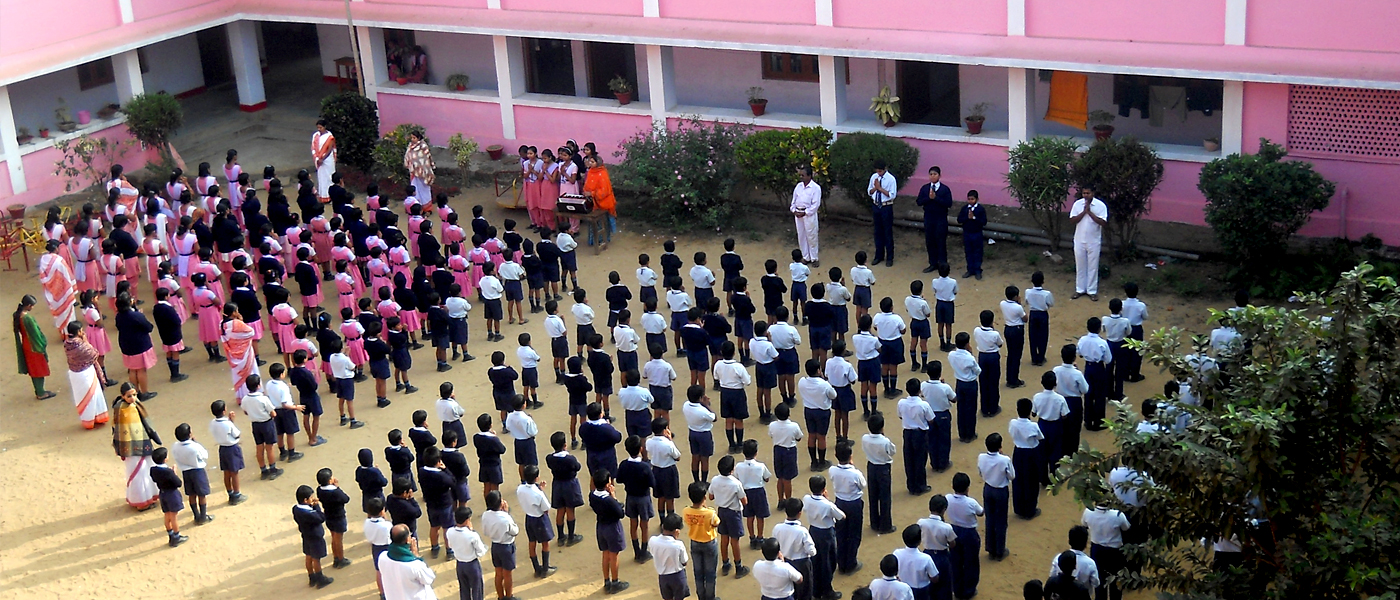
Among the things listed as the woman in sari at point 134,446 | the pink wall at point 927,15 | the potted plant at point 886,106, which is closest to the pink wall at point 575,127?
the potted plant at point 886,106

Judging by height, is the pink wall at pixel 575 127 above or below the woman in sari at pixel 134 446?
above

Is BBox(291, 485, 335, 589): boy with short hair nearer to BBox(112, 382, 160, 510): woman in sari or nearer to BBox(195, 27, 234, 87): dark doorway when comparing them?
BBox(112, 382, 160, 510): woman in sari

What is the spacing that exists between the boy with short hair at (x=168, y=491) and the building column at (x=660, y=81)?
9299 mm

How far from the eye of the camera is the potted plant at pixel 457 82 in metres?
21.6

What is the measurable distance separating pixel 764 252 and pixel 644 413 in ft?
17.5

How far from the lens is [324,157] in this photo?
A: 19.8 meters

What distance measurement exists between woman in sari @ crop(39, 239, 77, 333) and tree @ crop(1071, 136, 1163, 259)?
1125cm

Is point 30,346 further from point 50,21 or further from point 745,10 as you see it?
point 745,10

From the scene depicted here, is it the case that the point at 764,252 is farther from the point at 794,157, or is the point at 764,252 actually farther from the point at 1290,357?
the point at 1290,357

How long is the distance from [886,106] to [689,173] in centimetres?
264

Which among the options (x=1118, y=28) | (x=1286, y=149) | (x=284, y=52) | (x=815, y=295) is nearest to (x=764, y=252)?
(x=815, y=295)

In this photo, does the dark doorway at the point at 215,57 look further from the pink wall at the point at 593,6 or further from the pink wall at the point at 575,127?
the pink wall at the point at 593,6

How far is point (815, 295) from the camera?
14.0m

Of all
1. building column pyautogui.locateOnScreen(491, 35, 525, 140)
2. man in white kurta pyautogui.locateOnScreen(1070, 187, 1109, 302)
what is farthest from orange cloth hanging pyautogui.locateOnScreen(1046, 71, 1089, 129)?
building column pyautogui.locateOnScreen(491, 35, 525, 140)
